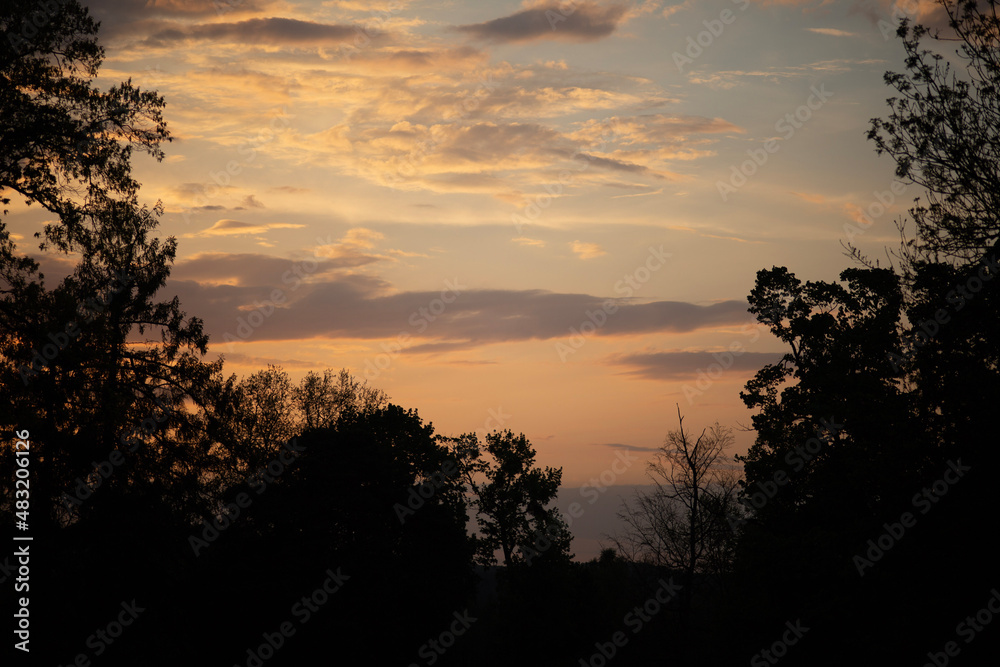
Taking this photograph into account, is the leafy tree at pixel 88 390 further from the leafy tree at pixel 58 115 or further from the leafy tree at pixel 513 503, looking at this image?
the leafy tree at pixel 513 503

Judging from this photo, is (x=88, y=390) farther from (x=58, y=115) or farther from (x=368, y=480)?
(x=368, y=480)

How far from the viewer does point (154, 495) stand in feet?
63.9

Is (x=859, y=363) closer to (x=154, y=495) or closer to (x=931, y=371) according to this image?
(x=931, y=371)

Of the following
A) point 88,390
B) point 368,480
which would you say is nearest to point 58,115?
point 88,390

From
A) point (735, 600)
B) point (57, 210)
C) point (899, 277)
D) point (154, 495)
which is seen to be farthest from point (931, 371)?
point (57, 210)

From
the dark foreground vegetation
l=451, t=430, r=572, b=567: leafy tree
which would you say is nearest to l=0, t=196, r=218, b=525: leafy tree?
the dark foreground vegetation

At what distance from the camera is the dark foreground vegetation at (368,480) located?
663 inches

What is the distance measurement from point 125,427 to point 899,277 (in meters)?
24.1

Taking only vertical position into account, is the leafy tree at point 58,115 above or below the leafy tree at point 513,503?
above

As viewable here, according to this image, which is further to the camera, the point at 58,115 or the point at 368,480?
the point at 368,480

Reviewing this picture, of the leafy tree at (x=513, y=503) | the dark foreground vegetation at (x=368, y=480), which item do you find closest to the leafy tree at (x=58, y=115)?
the dark foreground vegetation at (x=368, y=480)

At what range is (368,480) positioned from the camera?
32.6 metres

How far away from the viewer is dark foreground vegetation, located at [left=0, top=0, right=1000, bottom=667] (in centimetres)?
1683

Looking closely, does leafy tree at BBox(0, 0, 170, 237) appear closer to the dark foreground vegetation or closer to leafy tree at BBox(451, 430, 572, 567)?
the dark foreground vegetation
